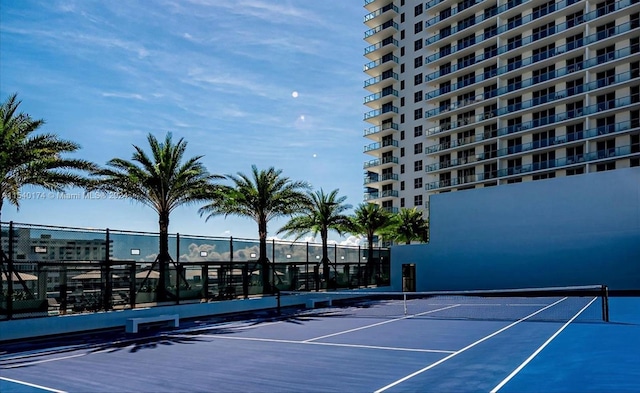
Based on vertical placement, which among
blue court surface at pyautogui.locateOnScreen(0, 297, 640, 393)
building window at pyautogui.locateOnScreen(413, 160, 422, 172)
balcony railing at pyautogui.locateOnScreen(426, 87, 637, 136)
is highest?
balcony railing at pyautogui.locateOnScreen(426, 87, 637, 136)

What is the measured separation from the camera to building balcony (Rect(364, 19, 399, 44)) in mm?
89875

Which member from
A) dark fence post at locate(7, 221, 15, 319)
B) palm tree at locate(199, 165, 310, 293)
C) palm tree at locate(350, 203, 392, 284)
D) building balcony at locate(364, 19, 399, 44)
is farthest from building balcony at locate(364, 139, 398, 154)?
dark fence post at locate(7, 221, 15, 319)

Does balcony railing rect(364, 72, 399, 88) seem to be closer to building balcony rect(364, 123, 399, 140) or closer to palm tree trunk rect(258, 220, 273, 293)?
building balcony rect(364, 123, 399, 140)

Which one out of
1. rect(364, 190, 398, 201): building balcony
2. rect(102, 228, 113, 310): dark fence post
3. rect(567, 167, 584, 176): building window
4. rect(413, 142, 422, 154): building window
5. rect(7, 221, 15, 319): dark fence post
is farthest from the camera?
rect(364, 190, 398, 201): building balcony

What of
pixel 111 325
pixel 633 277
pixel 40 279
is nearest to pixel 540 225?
pixel 633 277

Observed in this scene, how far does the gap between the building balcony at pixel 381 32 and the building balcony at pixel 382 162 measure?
69.3ft

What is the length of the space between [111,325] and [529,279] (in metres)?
27.5

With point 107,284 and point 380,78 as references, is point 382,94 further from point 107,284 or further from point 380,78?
point 107,284

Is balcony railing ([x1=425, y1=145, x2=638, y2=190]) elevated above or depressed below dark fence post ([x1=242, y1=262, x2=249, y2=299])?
above

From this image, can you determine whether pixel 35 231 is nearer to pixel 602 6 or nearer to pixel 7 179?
pixel 7 179

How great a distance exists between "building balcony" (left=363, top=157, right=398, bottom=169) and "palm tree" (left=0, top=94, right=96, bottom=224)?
67.2 metres

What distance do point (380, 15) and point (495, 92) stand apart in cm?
2751

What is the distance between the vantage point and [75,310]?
20.6m

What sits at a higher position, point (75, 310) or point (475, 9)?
point (475, 9)
